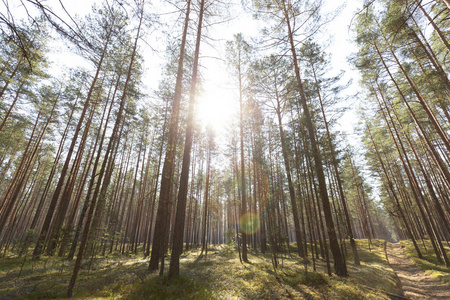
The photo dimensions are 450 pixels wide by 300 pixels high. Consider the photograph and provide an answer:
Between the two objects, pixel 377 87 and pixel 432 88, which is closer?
pixel 432 88

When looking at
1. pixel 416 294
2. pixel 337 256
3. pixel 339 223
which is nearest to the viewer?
pixel 416 294

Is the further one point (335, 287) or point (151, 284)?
point (335, 287)

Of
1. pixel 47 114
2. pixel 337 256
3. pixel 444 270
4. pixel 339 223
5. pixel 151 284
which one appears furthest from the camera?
pixel 47 114

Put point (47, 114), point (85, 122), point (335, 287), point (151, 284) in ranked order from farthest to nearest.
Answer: point (47, 114), point (85, 122), point (335, 287), point (151, 284)

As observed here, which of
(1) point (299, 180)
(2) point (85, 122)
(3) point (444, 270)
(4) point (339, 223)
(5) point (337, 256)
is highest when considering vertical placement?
(2) point (85, 122)

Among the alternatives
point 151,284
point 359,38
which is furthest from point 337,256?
point 359,38

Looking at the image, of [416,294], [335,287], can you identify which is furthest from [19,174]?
[416,294]

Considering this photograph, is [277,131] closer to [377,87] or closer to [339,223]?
[339,223]

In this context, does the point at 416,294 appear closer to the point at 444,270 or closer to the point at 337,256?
the point at 337,256

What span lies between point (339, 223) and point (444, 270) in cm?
946

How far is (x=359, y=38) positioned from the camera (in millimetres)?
12578

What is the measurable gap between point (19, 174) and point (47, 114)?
6727mm

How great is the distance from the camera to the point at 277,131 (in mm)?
17406

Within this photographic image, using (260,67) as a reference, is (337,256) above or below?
below
